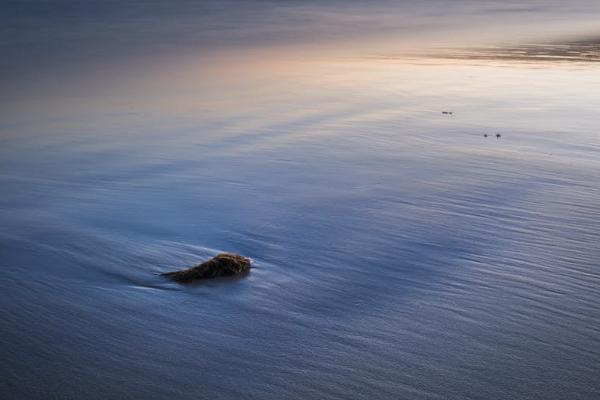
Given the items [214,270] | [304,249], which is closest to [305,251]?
[304,249]

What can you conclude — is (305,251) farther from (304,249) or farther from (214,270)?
(214,270)

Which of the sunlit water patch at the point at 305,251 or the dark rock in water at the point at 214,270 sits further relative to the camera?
the dark rock in water at the point at 214,270

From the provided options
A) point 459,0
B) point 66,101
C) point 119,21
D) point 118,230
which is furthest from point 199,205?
point 459,0

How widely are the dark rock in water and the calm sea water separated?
0.36 feet

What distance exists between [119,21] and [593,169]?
1761 centimetres

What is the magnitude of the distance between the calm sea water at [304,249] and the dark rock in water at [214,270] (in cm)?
11

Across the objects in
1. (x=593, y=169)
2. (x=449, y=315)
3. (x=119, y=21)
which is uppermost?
(x=119, y=21)

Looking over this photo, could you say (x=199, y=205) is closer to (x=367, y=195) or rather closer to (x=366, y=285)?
(x=367, y=195)

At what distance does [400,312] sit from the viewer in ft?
14.2

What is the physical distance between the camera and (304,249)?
5301mm

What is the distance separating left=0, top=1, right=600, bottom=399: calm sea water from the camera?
3719 millimetres

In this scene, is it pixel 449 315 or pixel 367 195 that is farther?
pixel 367 195

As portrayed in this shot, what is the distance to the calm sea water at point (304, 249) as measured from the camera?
372 cm

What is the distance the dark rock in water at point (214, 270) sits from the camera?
4.75 m
